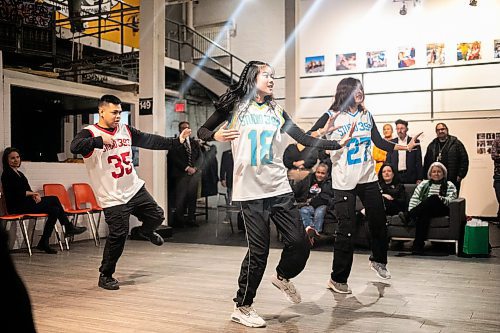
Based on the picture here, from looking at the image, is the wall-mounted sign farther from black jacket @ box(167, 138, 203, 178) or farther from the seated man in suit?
the seated man in suit

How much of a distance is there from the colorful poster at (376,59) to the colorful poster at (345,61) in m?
0.32

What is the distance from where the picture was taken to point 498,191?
8.12 m

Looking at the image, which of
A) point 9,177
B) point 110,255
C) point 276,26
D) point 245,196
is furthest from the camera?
point 276,26

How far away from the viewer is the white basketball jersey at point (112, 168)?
15.2 ft

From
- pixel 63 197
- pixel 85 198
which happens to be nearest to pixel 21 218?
pixel 63 197

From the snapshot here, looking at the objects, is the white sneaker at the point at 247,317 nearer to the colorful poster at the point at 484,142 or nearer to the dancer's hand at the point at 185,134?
the dancer's hand at the point at 185,134

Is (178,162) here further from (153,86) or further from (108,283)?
(108,283)

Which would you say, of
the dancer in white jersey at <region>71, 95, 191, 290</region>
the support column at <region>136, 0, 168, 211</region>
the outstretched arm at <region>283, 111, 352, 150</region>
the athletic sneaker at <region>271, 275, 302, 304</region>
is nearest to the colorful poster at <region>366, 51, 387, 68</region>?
the support column at <region>136, 0, 168, 211</region>

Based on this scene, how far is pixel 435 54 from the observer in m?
11.2

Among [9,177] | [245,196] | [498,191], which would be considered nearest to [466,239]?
[498,191]

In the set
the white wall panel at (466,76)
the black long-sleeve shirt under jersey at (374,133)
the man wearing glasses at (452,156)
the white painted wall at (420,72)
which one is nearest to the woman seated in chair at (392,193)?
the man wearing glasses at (452,156)

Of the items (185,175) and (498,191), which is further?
(185,175)

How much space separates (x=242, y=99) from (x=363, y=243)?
12.7 ft

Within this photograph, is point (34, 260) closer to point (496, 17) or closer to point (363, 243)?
point (363, 243)
